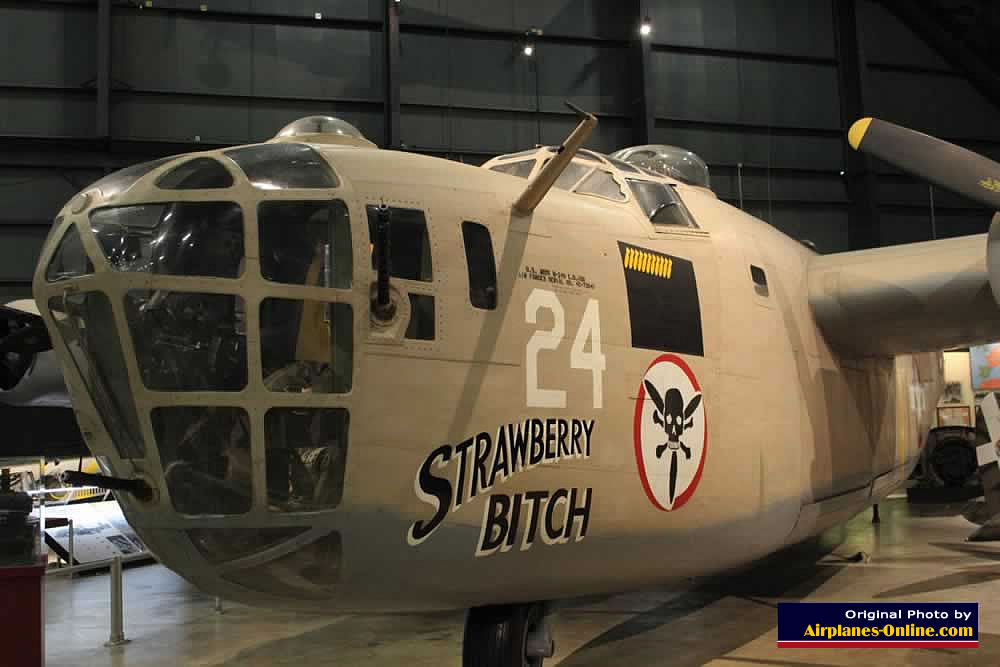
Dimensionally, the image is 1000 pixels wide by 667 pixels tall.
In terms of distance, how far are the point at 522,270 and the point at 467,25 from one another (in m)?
17.5

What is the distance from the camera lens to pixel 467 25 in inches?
829

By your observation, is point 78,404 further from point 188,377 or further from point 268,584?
point 268,584

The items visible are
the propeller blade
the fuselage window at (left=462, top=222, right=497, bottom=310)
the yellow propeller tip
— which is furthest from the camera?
the yellow propeller tip

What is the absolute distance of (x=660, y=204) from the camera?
6.58 meters

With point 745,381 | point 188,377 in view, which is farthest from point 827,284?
point 188,377

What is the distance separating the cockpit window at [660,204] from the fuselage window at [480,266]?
1.87m

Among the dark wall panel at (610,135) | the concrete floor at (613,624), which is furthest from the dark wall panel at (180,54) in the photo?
the concrete floor at (613,624)

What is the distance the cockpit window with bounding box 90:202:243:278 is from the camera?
4.26m

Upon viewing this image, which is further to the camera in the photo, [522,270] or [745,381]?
[745,381]

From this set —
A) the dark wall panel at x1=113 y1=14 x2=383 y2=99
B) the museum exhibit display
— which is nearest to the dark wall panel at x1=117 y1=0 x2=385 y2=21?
the dark wall panel at x1=113 y1=14 x2=383 y2=99

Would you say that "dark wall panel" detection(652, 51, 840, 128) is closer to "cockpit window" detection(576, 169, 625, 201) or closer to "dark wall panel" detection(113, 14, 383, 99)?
"dark wall panel" detection(113, 14, 383, 99)

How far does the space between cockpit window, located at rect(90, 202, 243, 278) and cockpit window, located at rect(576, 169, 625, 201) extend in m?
2.74

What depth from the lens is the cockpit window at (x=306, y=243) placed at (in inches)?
171

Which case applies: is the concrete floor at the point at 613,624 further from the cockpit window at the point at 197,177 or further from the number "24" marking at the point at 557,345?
the cockpit window at the point at 197,177
